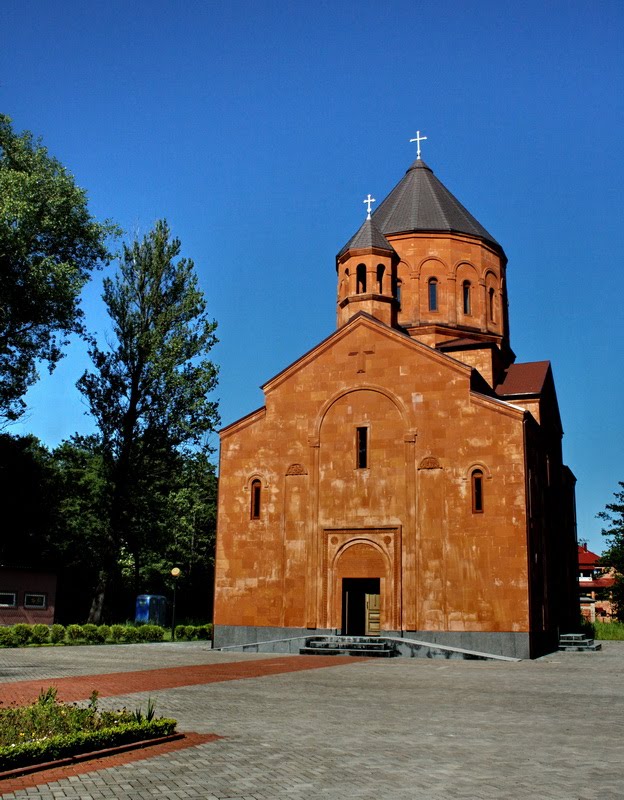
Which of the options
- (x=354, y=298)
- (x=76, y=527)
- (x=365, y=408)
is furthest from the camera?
(x=76, y=527)

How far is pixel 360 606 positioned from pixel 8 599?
1683 cm

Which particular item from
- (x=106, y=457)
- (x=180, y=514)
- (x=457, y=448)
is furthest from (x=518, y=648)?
(x=180, y=514)

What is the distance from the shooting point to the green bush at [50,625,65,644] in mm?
28953

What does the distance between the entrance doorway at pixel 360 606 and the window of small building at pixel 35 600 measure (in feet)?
52.9

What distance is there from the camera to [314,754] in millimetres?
8742

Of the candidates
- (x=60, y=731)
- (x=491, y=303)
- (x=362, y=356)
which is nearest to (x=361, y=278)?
(x=362, y=356)

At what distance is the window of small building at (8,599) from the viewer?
114 feet

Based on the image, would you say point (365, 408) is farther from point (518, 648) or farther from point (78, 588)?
point (78, 588)

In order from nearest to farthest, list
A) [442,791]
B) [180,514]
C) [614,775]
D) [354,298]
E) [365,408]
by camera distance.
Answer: [442,791] → [614,775] → [365,408] → [354,298] → [180,514]

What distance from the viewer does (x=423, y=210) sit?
3544 cm

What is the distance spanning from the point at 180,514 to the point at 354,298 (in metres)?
22.6

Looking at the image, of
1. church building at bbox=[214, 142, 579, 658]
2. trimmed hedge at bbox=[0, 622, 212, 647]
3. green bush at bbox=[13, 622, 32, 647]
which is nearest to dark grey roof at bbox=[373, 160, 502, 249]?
church building at bbox=[214, 142, 579, 658]

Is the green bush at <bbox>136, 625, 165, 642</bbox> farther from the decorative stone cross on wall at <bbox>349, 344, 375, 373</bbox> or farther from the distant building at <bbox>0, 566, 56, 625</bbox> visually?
the decorative stone cross on wall at <bbox>349, 344, 375, 373</bbox>

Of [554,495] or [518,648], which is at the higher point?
[554,495]
